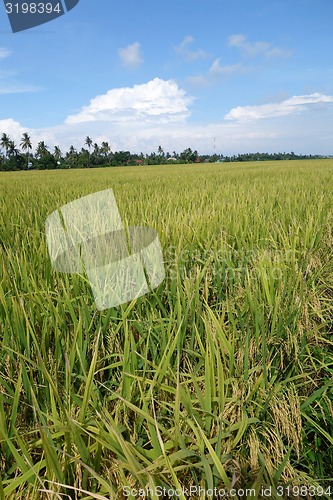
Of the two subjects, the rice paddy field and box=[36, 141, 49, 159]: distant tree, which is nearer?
the rice paddy field

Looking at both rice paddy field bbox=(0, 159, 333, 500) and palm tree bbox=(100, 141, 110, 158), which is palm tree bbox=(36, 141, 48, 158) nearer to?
palm tree bbox=(100, 141, 110, 158)

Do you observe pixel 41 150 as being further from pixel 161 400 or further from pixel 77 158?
pixel 161 400

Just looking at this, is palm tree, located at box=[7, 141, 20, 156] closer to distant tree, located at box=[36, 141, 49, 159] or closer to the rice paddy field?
distant tree, located at box=[36, 141, 49, 159]

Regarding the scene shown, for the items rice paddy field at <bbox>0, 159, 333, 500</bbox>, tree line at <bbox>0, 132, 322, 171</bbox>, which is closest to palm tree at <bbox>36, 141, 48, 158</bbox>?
tree line at <bbox>0, 132, 322, 171</bbox>

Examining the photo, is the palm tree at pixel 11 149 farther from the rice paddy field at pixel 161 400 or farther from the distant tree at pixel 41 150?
the rice paddy field at pixel 161 400

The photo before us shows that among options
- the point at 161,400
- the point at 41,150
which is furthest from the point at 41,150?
the point at 161,400

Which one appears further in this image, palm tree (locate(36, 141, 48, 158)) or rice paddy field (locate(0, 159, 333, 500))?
palm tree (locate(36, 141, 48, 158))

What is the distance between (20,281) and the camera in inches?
51.9

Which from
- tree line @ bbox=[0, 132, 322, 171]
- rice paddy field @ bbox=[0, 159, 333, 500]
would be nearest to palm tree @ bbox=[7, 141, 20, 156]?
tree line @ bbox=[0, 132, 322, 171]

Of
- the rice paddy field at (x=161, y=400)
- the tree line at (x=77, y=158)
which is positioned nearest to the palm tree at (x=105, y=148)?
the tree line at (x=77, y=158)

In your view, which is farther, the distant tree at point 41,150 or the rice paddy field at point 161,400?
the distant tree at point 41,150

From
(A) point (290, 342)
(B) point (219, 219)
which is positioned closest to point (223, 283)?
(A) point (290, 342)

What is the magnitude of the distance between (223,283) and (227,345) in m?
0.58

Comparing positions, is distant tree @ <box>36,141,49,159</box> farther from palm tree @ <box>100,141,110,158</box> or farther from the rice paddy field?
the rice paddy field
